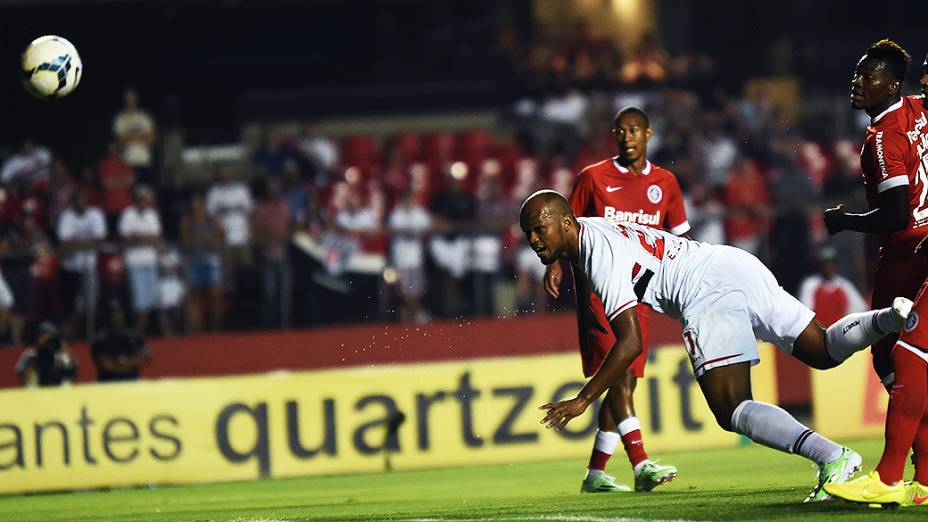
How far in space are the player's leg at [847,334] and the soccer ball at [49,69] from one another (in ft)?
22.7

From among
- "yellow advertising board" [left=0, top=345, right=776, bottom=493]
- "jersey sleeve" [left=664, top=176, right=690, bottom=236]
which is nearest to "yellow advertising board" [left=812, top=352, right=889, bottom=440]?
"yellow advertising board" [left=0, top=345, right=776, bottom=493]

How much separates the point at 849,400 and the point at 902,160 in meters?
8.33

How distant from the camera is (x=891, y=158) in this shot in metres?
8.39

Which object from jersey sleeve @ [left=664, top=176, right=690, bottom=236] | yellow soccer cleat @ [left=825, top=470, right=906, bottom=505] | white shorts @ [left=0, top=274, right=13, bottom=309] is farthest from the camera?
white shorts @ [left=0, top=274, right=13, bottom=309]

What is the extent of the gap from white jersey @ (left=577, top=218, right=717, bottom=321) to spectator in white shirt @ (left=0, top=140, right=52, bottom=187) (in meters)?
12.0

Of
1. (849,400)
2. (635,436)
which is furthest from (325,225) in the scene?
(635,436)

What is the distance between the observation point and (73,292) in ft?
57.5

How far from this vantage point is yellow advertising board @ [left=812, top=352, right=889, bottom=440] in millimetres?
16281

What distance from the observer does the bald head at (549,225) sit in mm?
8203

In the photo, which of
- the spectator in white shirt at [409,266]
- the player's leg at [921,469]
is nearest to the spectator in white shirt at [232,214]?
the spectator in white shirt at [409,266]

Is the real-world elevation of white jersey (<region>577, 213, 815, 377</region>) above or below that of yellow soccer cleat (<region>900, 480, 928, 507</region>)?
above

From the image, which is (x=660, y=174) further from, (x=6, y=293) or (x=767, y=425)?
(x=6, y=293)

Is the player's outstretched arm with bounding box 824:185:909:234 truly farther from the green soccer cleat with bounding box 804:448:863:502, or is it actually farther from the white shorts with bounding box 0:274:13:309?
the white shorts with bounding box 0:274:13:309

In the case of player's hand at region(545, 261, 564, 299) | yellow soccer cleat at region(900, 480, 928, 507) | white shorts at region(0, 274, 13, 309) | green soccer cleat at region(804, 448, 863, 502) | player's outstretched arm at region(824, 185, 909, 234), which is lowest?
yellow soccer cleat at region(900, 480, 928, 507)
